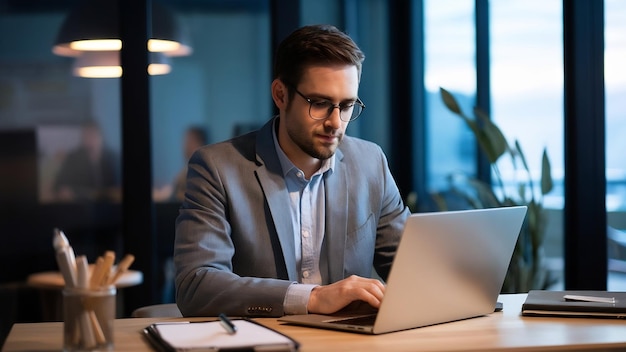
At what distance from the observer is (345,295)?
1985 millimetres

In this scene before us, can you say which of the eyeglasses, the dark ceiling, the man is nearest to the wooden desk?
the man

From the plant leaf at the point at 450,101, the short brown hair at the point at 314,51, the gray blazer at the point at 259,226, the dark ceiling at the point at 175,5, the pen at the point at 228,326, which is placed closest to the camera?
the pen at the point at 228,326

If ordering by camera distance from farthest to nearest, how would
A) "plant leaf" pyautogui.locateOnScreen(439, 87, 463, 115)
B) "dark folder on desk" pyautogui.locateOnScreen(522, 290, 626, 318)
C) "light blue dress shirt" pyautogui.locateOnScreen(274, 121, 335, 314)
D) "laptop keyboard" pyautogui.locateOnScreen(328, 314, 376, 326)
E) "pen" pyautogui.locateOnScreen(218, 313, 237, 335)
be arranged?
"plant leaf" pyautogui.locateOnScreen(439, 87, 463, 115) → "light blue dress shirt" pyautogui.locateOnScreen(274, 121, 335, 314) → "dark folder on desk" pyautogui.locateOnScreen(522, 290, 626, 318) → "laptop keyboard" pyautogui.locateOnScreen(328, 314, 376, 326) → "pen" pyautogui.locateOnScreen(218, 313, 237, 335)

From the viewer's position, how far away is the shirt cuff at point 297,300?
6.79 feet

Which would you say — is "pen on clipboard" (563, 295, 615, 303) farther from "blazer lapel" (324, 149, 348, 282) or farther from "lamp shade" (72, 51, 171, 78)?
"lamp shade" (72, 51, 171, 78)

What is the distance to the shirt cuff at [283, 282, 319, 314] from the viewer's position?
207cm

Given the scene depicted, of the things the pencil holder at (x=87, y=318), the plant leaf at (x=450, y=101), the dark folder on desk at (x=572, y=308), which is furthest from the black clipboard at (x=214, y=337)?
the plant leaf at (x=450, y=101)

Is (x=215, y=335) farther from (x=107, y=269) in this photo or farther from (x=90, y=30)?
(x=90, y=30)

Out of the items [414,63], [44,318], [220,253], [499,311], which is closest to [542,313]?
[499,311]

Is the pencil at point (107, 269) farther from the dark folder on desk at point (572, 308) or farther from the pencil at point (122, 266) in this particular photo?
the dark folder on desk at point (572, 308)

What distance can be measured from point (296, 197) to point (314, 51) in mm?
415

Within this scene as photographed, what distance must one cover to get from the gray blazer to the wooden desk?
5.8 inches

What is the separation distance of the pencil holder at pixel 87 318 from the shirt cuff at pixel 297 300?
1.66ft

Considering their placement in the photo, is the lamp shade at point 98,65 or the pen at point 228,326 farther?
the lamp shade at point 98,65
